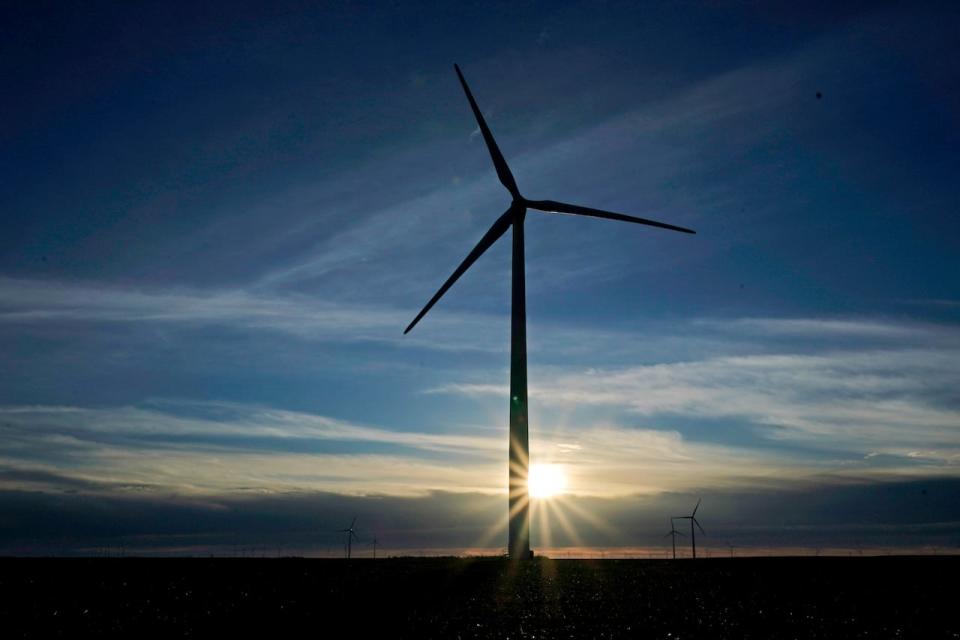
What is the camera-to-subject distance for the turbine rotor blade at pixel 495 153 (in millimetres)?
99625

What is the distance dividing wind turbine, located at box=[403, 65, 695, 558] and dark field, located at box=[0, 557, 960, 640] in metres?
8.50

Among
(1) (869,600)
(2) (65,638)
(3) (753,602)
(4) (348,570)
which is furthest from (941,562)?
(2) (65,638)

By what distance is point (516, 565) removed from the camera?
72750 mm

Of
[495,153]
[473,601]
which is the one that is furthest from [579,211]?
[473,601]

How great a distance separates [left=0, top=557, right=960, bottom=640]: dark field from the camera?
1540 inches

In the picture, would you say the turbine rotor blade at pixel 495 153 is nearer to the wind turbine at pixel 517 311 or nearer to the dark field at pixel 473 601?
the wind turbine at pixel 517 311

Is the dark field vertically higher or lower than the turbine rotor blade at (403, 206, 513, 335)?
lower

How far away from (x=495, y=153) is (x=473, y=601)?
6491cm

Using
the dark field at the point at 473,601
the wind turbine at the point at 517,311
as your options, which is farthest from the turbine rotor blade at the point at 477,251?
the dark field at the point at 473,601

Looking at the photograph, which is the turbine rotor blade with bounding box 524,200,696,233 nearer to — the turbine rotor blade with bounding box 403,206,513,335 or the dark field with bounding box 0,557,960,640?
the turbine rotor blade with bounding box 403,206,513,335

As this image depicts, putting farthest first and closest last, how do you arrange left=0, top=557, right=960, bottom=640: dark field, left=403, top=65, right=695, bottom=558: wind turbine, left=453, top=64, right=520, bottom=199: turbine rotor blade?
left=453, top=64, right=520, bottom=199: turbine rotor blade, left=403, top=65, right=695, bottom=558: wind turbine, left=0, top=557, right=960, bottom=640: dark field

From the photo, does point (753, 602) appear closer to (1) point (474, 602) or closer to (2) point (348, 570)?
(1) point (474, 602)

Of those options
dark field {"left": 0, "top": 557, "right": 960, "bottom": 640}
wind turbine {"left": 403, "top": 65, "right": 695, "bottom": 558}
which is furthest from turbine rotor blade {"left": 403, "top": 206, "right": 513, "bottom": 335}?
dark field {"left": 0, "top": 557, "right": 960, "bottom": 640}

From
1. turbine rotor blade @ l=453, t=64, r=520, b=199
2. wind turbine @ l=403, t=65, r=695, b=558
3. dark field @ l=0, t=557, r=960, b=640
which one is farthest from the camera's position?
turbine rotor blade @ l=453, t=64, r=520, b=199
